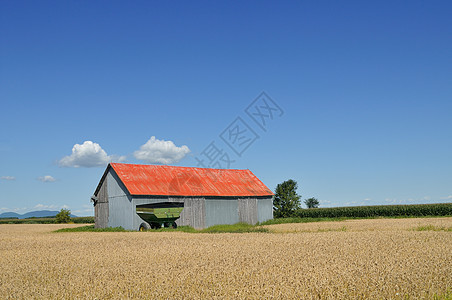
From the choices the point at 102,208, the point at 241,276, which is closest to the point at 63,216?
the point at 102,208

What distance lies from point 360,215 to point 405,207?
20.5 ft

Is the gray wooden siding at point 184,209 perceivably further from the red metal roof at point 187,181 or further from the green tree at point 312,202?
the green tree at point 312,202

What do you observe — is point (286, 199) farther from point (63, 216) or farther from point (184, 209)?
point (63, 216)

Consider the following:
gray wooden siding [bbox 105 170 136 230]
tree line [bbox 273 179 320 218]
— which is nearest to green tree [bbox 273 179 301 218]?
tree line [bbox 273 179 320 218]

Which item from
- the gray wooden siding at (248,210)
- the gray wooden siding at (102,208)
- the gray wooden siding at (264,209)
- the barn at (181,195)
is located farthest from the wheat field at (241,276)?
the gray wooden siding at (264,209)

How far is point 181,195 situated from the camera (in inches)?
1528

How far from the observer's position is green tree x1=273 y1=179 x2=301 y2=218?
52.9m

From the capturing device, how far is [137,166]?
135ft

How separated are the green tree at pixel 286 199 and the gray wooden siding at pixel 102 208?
22.0 metres

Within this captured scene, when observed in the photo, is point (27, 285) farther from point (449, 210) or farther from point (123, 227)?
point (449, 210)

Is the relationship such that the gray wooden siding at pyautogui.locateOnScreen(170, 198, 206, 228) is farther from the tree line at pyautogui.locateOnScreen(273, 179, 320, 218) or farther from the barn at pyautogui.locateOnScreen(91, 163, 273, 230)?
the tree line at pyautogui.locateOnScreen(273, 179, 320, 218)

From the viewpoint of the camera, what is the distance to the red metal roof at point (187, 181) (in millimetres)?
38281

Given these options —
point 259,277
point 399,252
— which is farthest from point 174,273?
point 399,252

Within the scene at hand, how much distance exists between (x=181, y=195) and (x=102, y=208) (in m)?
8.35
